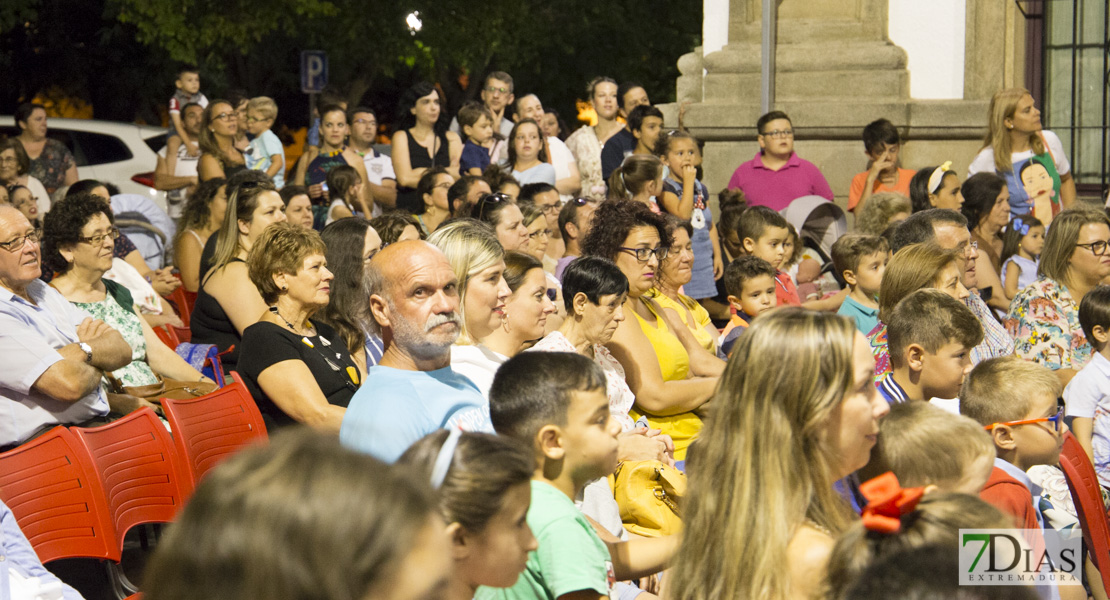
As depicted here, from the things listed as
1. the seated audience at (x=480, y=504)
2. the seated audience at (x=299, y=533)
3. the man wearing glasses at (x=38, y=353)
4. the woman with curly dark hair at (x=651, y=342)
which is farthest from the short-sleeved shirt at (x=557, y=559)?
the man wearing glasses at (x=38, y=353)

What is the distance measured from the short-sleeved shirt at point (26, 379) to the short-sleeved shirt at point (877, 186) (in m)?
6.45

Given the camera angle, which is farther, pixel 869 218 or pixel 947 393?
pixel 869 218

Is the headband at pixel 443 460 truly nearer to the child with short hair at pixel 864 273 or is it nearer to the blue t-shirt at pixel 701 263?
the child with short hair at pixel 864 273

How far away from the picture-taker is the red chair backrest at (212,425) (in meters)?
4.34

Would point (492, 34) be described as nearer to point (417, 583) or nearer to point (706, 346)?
point (706, 346)

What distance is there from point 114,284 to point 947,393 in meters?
4.06

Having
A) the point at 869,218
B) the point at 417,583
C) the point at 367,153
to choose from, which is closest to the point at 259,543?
the point at 417,583

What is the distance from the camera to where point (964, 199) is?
796 centimetres

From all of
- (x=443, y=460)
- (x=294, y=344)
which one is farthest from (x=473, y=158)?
(x=443, y=460)

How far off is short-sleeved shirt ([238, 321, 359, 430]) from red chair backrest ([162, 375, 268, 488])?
17 centimetres

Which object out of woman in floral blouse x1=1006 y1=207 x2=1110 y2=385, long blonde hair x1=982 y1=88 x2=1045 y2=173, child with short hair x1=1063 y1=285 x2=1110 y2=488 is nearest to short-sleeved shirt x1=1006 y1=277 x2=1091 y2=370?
woman in floral blouse x1=1006 y1=207 x2=1110 y2=385

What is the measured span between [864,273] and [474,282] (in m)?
2.96

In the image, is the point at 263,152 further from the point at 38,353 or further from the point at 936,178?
the point at 38,353

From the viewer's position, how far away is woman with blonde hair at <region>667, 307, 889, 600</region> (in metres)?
2.32
